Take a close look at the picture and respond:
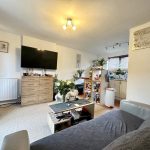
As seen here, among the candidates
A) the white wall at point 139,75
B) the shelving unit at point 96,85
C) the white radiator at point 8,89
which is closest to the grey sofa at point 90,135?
the white wall at point 139,75

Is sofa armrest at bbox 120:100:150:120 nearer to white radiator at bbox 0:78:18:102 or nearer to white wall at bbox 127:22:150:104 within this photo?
white wall at bbox 127:22:150:104

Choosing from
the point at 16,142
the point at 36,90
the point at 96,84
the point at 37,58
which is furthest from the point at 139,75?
the point at 37,58

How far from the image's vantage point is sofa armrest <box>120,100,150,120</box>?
1.91m

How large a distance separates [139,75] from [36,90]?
320 cm

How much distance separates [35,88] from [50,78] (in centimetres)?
67

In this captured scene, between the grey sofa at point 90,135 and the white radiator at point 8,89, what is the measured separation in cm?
317

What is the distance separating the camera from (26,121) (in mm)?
2744

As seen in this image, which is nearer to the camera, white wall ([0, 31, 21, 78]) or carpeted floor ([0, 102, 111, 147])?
carpeted floor ([0, 102, 111, 147])

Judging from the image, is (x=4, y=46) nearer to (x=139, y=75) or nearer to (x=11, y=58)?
(x=11, y=58)

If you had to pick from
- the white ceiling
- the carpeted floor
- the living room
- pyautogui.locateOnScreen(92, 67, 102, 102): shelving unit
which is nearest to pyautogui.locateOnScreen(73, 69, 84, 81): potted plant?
the living room

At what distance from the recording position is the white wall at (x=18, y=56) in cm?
381

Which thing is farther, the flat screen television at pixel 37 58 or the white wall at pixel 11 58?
the flat screen television at pixel 37 58

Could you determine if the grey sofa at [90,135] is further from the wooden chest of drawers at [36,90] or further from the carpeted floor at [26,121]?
the wooden chest of drawers at [36,90]

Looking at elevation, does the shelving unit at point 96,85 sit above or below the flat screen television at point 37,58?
below
